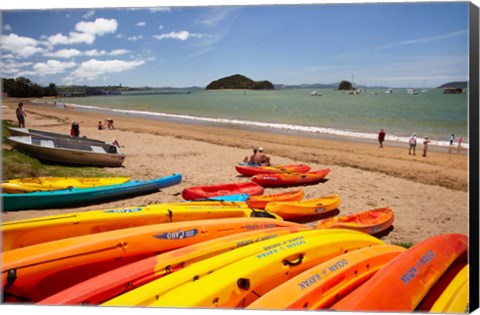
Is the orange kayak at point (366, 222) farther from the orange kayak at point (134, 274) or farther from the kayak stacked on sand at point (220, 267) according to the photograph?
the orange kayak at point (134, 274)

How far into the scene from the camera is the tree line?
394 cm

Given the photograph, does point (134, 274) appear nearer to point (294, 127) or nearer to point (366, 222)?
point (366, 222)

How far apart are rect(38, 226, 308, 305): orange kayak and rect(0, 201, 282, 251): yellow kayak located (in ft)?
2.19

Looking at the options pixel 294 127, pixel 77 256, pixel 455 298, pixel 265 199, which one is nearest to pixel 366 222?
pixel 265 199

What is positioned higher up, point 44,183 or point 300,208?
point 44,183

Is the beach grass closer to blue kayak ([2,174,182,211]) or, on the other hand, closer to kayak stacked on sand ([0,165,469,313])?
blue kayak ([2,174,182,211])

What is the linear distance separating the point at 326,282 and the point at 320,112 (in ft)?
62.5

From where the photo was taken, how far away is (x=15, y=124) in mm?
7863

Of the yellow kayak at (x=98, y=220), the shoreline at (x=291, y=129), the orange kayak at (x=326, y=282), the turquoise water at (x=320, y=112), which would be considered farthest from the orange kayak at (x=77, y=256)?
the shoreline at (x=291, y=129)

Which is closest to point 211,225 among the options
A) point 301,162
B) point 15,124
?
point 301,162

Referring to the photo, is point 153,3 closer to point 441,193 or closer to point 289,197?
point 289,197

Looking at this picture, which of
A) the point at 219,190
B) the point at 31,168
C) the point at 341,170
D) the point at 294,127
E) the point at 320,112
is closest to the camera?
the point at 219,190

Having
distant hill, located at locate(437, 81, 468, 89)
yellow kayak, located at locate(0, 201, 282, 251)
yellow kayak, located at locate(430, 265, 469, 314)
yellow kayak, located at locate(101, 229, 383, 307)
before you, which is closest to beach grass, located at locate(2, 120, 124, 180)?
yellow kayak, located at locate(0, 201, 282, 251)

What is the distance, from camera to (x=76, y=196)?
4410mm
